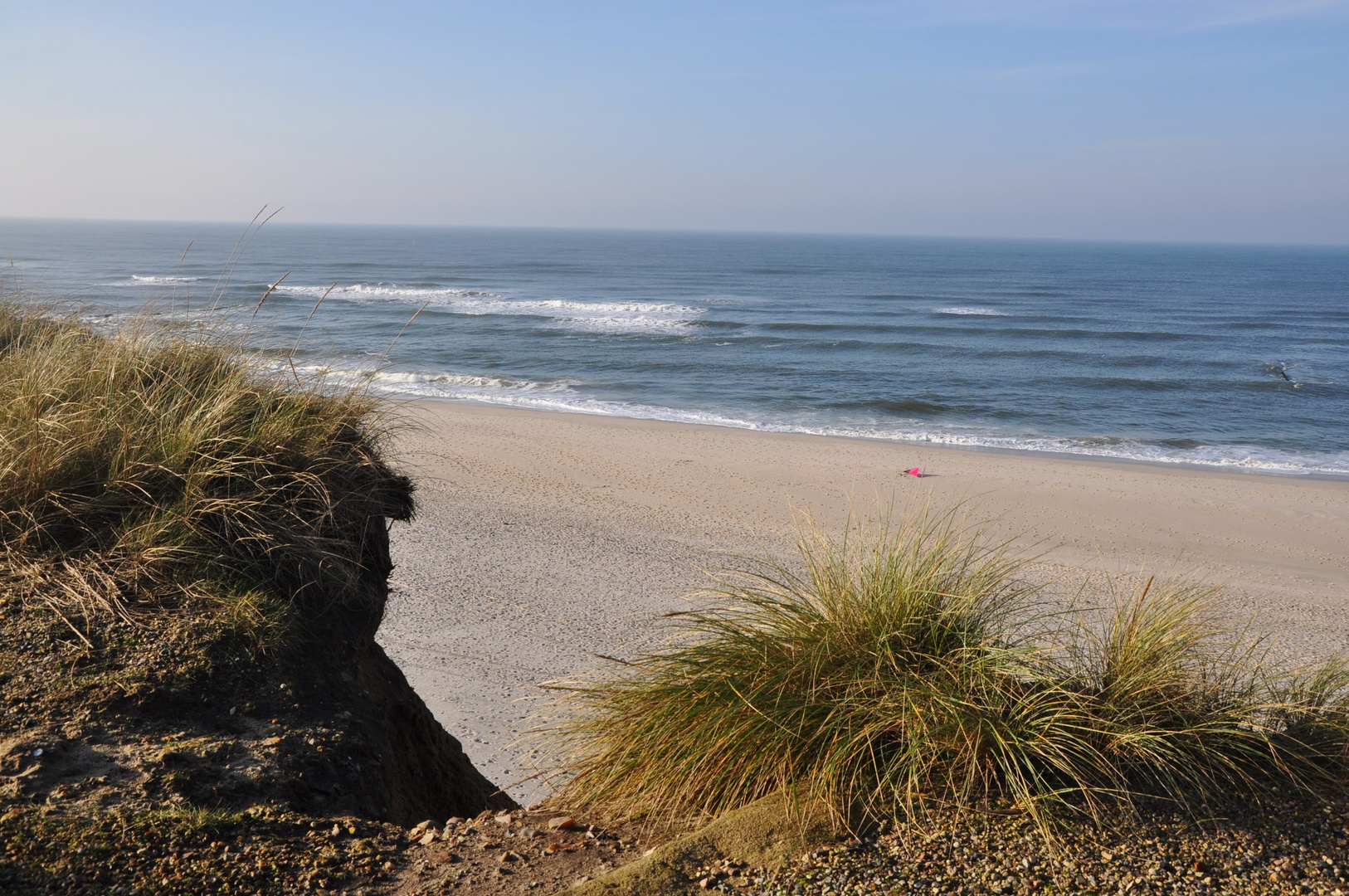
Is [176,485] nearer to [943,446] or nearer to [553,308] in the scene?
[943,446]

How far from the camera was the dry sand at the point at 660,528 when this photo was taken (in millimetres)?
6793

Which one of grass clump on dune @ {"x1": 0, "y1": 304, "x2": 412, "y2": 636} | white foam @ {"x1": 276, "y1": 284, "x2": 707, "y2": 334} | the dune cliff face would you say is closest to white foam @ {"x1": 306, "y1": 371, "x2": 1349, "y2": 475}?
grass clump on dune @ {"x1": 0, "y1": 304, "x2": 412, "y2": 636}

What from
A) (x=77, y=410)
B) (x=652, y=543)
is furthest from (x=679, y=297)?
(x=77, y=410)

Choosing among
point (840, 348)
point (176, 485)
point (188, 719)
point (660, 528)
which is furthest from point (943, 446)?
point (188, 719)

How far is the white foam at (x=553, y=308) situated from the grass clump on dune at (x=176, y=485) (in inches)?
1249

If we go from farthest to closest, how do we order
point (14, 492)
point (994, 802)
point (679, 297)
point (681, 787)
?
point (679, 297) → point (14, 492) → point (681, 787) → point (994, 802)

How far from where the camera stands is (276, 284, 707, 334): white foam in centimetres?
3766

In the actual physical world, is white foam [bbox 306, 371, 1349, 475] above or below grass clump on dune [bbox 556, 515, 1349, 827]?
below

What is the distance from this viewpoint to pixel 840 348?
102 feet

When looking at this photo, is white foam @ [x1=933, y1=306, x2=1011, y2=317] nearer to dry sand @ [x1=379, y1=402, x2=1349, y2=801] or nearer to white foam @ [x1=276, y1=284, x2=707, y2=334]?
white foam @ [x1=276, y1=284, x2=707, y2=334]

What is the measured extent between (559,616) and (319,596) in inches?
160

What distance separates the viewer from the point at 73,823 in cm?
233

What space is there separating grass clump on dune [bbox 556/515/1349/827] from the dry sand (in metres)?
1.02

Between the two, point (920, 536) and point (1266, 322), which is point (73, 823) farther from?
point (1266, 322)
